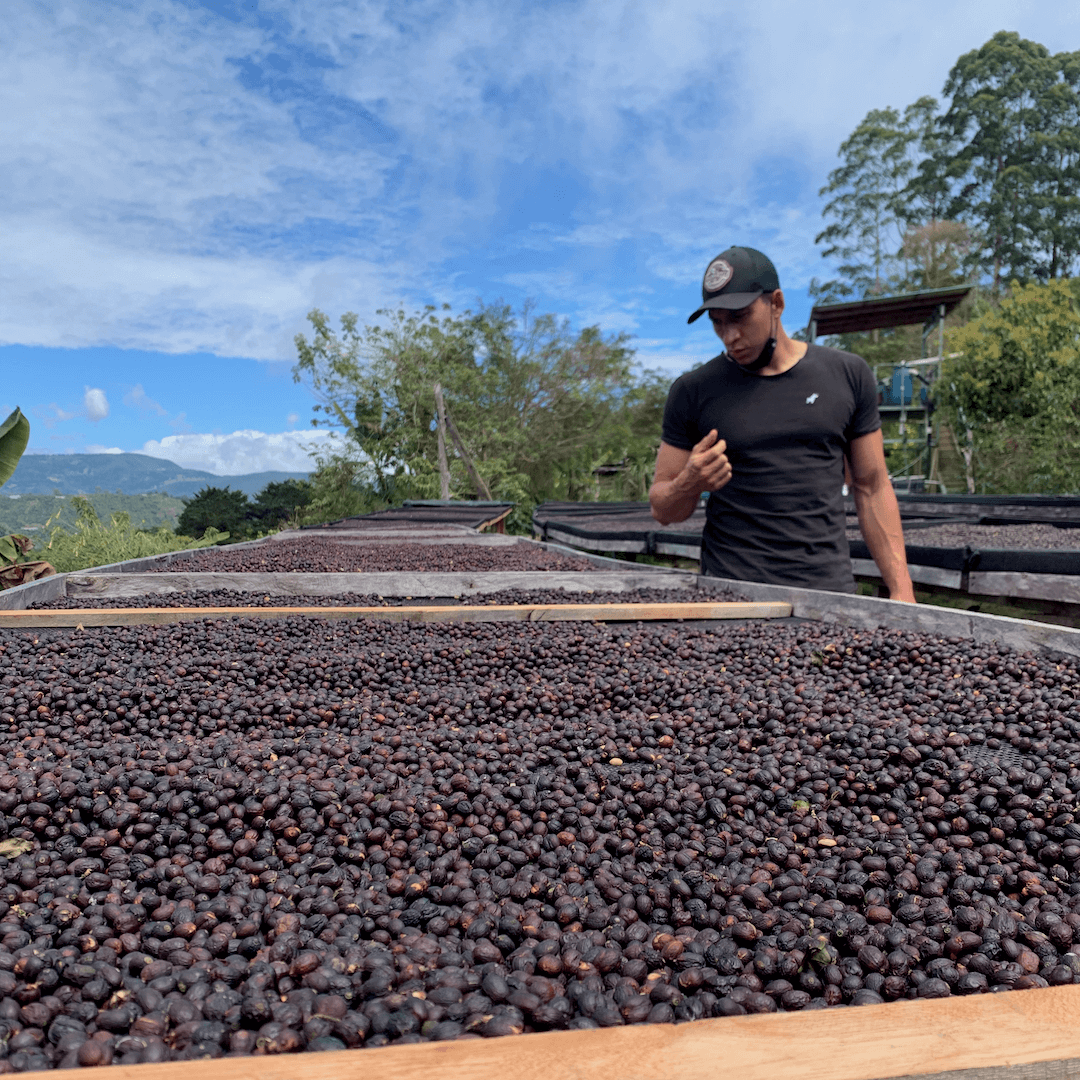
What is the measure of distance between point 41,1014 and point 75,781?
0.66m

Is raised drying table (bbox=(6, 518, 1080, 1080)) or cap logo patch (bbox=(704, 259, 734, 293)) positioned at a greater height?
cap logo patch (bbox=(704, 259, 734, 293))

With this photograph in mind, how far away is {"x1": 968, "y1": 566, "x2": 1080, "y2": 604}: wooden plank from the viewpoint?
11.7 ft

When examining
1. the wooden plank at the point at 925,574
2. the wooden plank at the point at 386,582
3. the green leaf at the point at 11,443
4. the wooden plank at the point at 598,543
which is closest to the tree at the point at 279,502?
the wooden plank at the point at 598,543

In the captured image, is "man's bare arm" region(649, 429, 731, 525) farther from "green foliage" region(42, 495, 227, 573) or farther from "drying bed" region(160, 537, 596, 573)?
"green foliage" region(42, 495, 227, 573)

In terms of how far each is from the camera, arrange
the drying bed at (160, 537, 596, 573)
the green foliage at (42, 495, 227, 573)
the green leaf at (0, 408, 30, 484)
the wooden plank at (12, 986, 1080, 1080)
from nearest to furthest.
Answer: the wooden plank at (12, 986, 1080, 1080), the drying bed at (160, 537, 596, 573), the green leaf at (0, 408, 30, 484), the green foliage at (42, 495, 227, 573)

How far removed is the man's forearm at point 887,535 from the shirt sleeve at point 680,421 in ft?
2.30

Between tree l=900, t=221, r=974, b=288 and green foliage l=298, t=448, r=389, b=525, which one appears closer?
green foliage l=298, t=448, r=389, b=525

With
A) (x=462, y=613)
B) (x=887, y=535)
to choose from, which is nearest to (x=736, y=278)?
(x=887, y=535)

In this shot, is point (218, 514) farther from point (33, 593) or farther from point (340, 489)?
point (33, 593)

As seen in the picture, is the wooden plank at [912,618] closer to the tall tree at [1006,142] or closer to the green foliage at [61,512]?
the green foliage at [61,512]

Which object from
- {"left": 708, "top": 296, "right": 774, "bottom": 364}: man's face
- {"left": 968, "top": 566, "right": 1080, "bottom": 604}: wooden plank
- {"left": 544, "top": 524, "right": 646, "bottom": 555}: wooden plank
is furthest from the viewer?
{"left": 544, "top": 524, "right": 646, "bottom": 555}: wooden plank

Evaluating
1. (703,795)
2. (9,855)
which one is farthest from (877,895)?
(9,855)

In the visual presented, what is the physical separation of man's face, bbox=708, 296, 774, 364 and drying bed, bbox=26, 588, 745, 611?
1042 mm

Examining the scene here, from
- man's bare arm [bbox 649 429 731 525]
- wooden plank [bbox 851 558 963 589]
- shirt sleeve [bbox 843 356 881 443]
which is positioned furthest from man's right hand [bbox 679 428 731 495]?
wooden plank [bbox 851 558 963 589]
